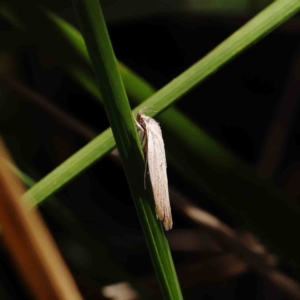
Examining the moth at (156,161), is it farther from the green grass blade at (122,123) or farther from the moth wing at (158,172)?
the green grass blade at (122,123)

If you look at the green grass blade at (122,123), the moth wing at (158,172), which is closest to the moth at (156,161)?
the moth wing at (158,172)

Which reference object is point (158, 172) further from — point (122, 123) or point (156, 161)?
point (122, 123)

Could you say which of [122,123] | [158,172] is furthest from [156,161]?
[122,123]

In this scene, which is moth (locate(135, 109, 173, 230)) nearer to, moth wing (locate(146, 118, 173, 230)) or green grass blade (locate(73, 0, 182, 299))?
moth wing (locate(146, 118, 173, 230))

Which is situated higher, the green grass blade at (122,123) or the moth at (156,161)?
the moth at (156,161)

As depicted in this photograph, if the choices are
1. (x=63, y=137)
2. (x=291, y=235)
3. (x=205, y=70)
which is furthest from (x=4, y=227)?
(x=63, y=137)

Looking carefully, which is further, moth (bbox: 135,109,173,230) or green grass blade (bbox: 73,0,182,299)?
moth (bbox: 135,109,173,230)

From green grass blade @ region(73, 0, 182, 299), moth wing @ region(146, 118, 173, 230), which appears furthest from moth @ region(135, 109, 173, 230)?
green grass blade @ region(73, 0, 182, 299)
